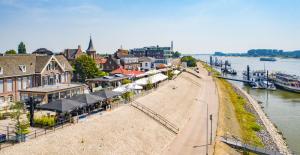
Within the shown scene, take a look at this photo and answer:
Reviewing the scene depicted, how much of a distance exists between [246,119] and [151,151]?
1049 inches

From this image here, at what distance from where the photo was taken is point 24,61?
49.2 m

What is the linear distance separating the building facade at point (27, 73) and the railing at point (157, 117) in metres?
17.1

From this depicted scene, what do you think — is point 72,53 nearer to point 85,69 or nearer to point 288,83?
point 85,69

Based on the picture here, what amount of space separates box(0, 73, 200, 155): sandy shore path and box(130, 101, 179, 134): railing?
3.29ft

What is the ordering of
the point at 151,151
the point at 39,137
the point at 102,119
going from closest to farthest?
the point at 39,137 → the point at 151,151 → the point at 102,119

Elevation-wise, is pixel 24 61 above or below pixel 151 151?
above

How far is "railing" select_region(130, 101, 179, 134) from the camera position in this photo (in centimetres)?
3928

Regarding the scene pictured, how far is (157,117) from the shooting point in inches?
1665

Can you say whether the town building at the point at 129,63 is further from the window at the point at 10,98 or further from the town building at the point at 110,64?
the window at the point at 10,98

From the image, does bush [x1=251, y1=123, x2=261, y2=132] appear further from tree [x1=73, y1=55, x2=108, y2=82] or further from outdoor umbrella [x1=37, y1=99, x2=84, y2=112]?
tree [x1=73, y1=55, x2=108, y2=82]

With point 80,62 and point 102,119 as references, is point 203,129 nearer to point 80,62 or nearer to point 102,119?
point 102,119

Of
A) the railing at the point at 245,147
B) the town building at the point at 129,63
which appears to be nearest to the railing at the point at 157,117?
the railing at the point at 245,147

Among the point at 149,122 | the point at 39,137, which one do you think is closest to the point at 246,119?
the point at 149,122

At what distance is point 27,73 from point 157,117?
875 inches
